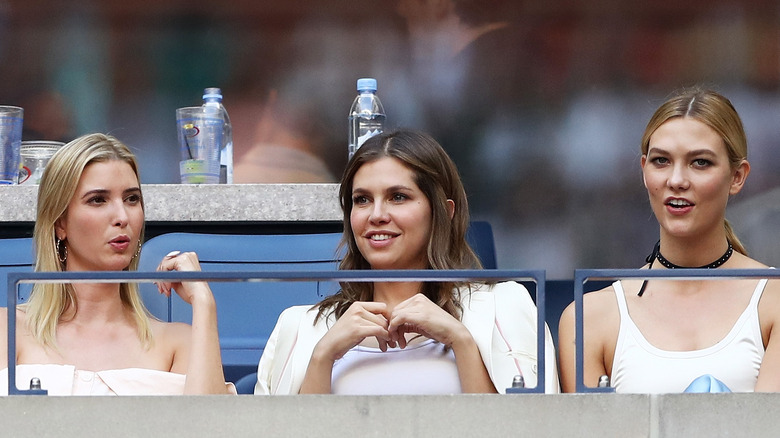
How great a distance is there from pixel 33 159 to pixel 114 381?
3.69 feet

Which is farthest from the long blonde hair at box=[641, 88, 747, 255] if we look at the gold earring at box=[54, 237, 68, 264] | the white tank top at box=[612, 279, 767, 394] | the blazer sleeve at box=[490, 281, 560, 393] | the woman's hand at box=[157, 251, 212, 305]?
the gold earring at box=[54, 237, 68, 264]

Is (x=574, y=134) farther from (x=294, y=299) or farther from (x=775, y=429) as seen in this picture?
(x=775, y=429)

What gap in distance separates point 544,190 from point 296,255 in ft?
3.38

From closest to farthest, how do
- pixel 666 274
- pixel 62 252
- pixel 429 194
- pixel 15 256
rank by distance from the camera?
1. pixel 666 274
2. pixel 429 194
3. pixel 62 252
4. pixel 15 256

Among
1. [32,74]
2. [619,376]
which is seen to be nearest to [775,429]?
[619,376]

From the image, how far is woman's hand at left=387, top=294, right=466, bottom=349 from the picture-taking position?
163 cm

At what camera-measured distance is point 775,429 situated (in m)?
1.38

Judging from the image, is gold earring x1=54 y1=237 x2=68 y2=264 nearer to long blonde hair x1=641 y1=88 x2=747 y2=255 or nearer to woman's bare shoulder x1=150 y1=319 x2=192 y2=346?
woman's bare shoulder x1=150 y1=319 x2=192 y2=346

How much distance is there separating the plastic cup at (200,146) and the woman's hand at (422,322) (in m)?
1.18

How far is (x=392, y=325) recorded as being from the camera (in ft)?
5.35

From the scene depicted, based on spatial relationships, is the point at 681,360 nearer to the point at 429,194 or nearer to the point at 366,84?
the point at 429,194

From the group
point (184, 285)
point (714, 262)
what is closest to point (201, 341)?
point (184, 285)

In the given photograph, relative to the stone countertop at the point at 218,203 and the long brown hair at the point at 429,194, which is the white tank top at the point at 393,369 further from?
the stone countertop at the point at 218,203

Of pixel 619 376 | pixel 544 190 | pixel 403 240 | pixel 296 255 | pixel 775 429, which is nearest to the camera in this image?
pixel 775 429
